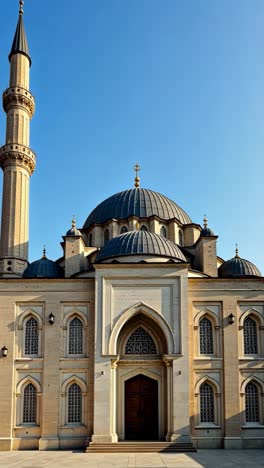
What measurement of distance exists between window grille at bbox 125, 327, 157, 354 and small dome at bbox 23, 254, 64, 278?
5815 millimetres

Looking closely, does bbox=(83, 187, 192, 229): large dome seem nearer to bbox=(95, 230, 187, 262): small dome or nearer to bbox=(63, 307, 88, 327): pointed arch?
bbox=(95, 230, 187, 262): small dome

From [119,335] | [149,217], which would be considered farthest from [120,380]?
[149,217]

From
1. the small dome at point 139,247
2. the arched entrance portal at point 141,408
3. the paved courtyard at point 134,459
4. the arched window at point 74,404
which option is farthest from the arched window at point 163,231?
the paved courtyard at point 134,459

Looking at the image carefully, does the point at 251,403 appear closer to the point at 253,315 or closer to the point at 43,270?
the point at 253,315

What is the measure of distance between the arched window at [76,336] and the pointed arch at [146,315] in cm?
152

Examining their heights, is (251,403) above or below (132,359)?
below

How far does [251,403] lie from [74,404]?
712 cm

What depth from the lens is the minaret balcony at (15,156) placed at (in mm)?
29844

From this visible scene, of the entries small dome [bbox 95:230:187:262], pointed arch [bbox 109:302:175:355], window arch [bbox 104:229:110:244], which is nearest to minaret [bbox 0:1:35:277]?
window arch [bbox 104:229:110:244]

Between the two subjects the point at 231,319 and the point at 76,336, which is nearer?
the point at 231,319

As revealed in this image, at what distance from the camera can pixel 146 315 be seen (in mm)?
22391

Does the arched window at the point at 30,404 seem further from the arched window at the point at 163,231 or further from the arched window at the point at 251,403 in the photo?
the arched window at the point at 163,231

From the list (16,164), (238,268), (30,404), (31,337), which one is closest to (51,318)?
(31,337)

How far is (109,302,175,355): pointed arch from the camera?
21.8 m
